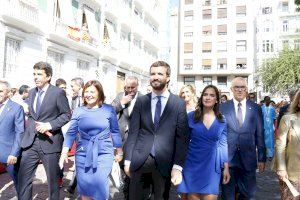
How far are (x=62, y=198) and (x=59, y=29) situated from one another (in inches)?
535

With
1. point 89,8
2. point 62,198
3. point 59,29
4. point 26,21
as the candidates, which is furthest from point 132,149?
point 89,8

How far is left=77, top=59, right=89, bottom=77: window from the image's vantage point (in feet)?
68.6

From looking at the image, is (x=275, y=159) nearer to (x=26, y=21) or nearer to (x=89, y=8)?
(x=26, y=21)

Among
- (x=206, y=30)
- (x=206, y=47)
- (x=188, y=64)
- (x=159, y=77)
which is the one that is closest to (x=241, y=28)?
(x=206, y=30)

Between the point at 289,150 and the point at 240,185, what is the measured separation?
4.88ft

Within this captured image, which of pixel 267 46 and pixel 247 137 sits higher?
pixel 267 46

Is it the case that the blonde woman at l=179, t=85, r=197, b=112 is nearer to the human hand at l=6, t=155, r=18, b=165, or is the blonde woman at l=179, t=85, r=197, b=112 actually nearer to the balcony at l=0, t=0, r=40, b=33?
the human hand at l=6, t=155, r=18, b=165

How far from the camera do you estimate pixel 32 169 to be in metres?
4.62

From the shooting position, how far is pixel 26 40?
1606 cm

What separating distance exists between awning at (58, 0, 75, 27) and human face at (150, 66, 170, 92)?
16.1m

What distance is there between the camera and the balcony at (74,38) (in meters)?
17.9

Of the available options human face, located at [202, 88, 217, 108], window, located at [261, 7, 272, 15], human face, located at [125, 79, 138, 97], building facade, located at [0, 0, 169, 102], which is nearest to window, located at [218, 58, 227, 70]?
window, located at [261, 7, 272, 15]

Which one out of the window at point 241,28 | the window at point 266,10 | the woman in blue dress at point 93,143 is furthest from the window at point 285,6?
the woman in blue dress at point 93,143

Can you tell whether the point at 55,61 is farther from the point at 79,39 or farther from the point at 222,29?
the point at 222,29
